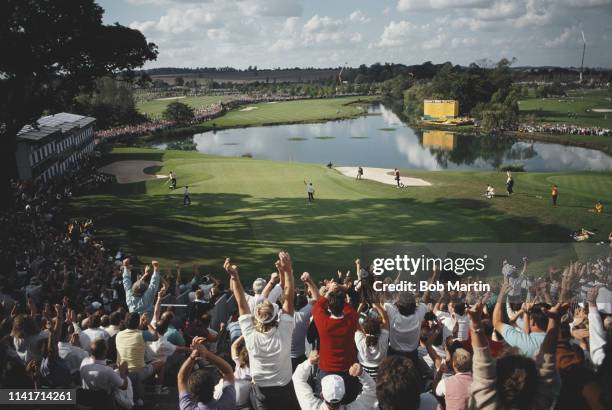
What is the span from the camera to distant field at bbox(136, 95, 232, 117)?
7614cm

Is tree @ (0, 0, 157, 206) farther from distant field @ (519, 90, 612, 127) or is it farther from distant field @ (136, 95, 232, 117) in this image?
distant field @ (519, 90, 612, 127)

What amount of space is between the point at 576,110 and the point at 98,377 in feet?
393

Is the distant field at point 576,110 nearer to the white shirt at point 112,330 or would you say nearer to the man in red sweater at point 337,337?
the man in red sweater at point 337,337

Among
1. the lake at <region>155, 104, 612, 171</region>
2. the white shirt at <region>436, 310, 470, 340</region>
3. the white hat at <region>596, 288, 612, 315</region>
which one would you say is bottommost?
the lake at <region>155, 104, 612, 171</region>

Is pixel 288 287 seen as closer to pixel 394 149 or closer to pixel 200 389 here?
pixel 200 389

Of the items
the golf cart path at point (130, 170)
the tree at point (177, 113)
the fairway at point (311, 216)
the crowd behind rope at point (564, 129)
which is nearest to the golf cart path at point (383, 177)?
the fairway at point (311, 216)

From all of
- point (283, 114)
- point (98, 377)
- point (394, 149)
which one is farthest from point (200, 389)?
point (283, 114)

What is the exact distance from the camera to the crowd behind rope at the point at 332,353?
4.08 m

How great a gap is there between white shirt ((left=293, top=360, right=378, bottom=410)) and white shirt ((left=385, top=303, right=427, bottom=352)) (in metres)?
1.72

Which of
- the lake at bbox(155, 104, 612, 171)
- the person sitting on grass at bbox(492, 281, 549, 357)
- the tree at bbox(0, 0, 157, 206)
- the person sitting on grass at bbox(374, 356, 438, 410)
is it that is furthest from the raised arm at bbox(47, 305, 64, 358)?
the lake at bbox(155, 104, 612, 171)

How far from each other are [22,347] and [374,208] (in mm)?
19807

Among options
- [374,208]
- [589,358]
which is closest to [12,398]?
[589,358]

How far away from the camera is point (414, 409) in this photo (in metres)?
3.90

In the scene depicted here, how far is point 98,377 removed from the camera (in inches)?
224
